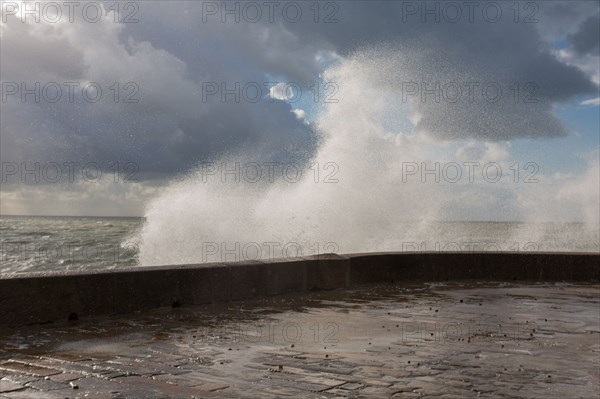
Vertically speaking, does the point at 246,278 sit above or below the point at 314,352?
above

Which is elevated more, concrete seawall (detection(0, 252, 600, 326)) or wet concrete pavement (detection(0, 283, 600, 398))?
concrete seawall (detection(0, 252, 600, 326))

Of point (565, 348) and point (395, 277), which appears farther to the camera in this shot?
point (395, 277)

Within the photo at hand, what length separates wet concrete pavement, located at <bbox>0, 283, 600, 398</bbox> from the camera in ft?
14.3

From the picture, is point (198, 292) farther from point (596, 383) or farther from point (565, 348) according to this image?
point (596, 383)

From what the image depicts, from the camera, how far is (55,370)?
15.6 ft

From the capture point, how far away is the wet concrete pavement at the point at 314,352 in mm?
4344

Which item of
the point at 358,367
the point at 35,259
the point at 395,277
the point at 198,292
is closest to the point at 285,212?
the point at 395,277

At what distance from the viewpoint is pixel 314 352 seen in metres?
5.50

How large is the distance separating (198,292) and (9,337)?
8.67 ft

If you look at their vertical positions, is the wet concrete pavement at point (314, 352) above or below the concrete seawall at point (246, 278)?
below

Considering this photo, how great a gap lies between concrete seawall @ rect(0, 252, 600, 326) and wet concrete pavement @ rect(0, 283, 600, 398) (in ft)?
0.85

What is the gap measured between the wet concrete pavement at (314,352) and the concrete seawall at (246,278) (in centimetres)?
26

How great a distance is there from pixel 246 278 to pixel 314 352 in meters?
3.61

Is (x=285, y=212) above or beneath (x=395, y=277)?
above
